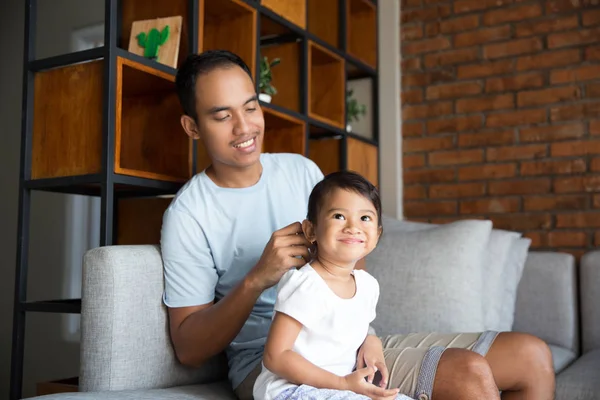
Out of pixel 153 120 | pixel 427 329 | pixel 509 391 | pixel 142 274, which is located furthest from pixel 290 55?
pixel 509 391

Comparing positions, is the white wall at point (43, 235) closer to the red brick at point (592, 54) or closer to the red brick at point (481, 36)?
the red brick at point (481, 36)

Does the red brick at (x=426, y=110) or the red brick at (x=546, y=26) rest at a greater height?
the red brick at (x=546, y=26)

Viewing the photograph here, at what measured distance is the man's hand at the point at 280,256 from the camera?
1358 millimetres

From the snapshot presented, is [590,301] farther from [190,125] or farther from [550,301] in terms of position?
[190,125]

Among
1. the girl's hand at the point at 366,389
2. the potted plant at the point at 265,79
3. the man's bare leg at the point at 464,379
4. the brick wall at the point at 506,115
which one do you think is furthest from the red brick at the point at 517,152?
the girl's hand at the point at 366,389

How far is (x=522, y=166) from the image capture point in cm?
300

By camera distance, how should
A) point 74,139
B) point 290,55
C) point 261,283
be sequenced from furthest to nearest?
1. point 290,55
2. point 74,139
3. point 261,283

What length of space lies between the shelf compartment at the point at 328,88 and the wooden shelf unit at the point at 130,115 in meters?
0.15

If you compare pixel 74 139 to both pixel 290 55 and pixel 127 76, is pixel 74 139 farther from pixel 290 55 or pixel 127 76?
pixel 290 55

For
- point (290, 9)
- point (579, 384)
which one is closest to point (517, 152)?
point (290, 9)

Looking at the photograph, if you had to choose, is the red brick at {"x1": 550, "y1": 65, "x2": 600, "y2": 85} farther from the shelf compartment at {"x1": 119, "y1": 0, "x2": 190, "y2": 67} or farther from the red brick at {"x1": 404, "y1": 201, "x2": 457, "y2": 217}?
the shelf compartment at {"x1": 119, "y1": 0, "x2": 190, "y2": 67}

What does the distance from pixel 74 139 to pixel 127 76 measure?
25 centimetres

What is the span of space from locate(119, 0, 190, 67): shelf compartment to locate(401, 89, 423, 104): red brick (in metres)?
1.49

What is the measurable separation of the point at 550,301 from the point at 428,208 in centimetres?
89
